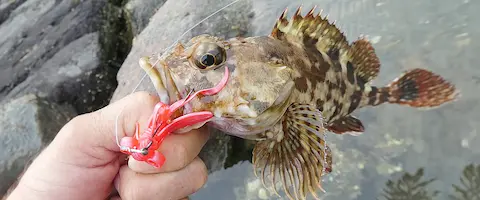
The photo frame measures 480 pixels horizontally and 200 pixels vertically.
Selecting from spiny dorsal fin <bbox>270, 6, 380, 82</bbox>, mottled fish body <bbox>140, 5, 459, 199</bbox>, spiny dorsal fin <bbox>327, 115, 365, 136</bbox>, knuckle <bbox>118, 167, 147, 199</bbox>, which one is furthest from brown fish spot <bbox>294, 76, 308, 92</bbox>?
knuckle <bbox>118, 167, 147, 199</bbox>

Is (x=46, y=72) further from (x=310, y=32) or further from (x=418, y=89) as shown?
(x=418, y=89)

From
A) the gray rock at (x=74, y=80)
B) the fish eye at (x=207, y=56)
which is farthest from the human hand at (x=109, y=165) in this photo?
the gray rock at (x=74, y=80)

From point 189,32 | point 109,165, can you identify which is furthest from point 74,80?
point 109,165

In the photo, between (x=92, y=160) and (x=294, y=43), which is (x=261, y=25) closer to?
(x=294, y=43)

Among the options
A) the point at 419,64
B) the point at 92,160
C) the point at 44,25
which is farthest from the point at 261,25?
the point at 44,25

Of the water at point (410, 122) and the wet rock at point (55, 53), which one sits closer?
the water at point (410, 122)

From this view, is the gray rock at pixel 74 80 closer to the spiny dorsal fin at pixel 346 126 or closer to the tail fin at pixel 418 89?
the spiny dorsal fin at pixel 346 126
